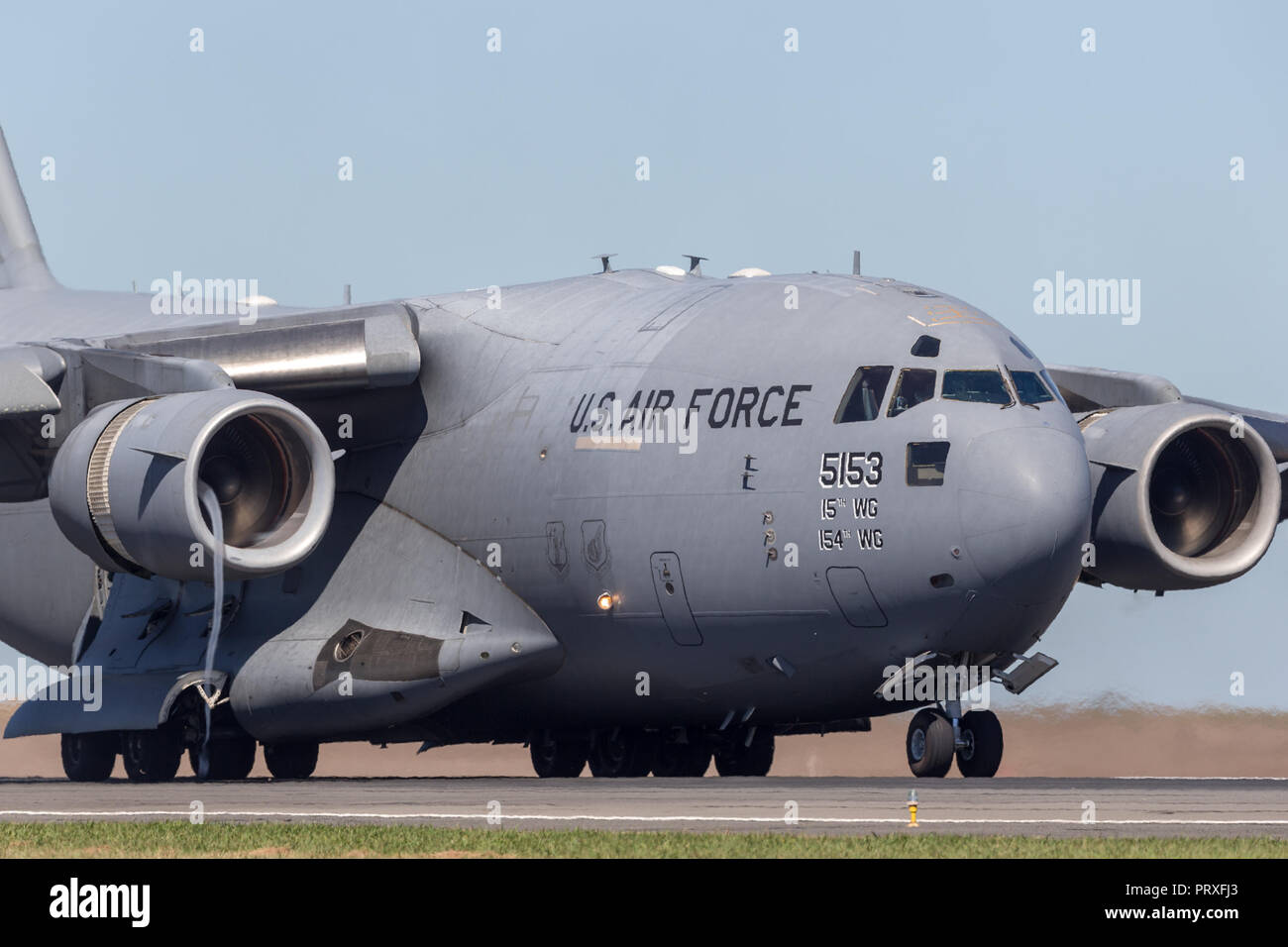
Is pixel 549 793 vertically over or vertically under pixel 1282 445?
under

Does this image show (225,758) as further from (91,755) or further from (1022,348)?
(1022,348)

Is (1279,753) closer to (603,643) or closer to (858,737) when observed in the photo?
(858,737)

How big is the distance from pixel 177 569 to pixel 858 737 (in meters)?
16.9

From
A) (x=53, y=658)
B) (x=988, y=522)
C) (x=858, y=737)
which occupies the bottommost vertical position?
(x=858, y=737)

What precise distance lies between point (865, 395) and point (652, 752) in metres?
5.25

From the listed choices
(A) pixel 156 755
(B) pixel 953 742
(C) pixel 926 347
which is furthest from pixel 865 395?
(A) pixel 156 755

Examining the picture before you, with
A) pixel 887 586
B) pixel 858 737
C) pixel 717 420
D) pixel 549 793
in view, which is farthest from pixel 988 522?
pixel 858 737

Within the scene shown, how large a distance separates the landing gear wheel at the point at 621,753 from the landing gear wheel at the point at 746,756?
861 mm

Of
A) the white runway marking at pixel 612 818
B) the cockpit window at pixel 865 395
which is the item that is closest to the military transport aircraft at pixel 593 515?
the cockpit window at pixel 865 395

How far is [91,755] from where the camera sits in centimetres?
2347

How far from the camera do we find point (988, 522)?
17984 millimetres

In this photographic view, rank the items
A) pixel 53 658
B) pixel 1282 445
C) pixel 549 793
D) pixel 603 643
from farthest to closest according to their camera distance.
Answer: pixel 53 658
pixel 1282 445
pixel 603 643
pixel 549 793

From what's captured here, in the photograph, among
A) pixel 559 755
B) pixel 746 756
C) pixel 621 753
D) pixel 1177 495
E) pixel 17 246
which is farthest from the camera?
pixel 17 246

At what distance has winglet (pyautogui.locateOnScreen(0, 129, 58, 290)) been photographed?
29219 mm
